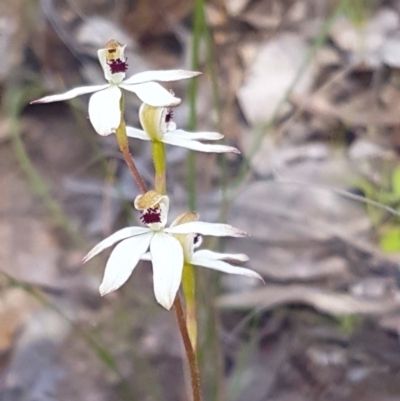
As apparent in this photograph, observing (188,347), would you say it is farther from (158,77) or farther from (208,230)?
(158,77)

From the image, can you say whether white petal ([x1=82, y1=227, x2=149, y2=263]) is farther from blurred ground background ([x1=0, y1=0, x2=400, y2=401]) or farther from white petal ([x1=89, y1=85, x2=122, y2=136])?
blurred ground background ([x1=0, y1=0, x2=400, y2=401])

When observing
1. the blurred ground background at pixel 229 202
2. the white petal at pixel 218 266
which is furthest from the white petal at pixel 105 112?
the blurred ground background at pixel 229 202

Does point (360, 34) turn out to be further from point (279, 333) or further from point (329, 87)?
point (279, 333)

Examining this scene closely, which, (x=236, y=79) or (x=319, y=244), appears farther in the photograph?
(x=236, y=79)

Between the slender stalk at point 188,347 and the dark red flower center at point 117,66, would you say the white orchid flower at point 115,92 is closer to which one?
the dark red flower center at point 117,66

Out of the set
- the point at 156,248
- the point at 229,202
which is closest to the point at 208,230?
the point at 156,248

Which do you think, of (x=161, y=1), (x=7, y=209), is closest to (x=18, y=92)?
(x=7, y=209)
